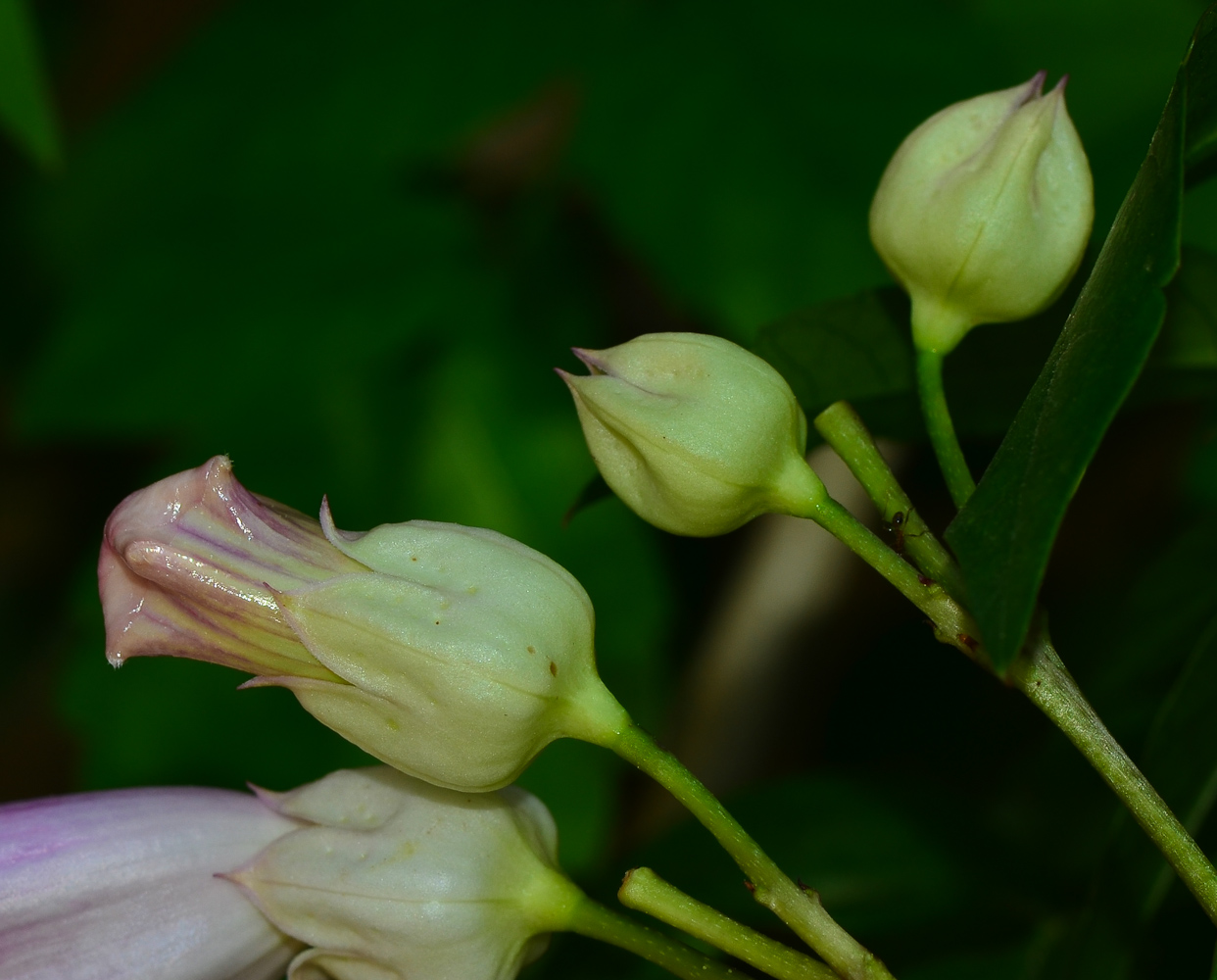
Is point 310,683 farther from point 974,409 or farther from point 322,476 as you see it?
point 322,476

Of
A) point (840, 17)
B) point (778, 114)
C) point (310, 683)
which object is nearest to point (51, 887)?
point (310, 683)

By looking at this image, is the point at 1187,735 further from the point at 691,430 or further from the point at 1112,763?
the point at 691,430

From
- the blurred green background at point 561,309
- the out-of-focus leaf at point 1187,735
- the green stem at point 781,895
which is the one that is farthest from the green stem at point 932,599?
the blurred green background at point 561,309

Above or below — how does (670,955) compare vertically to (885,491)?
below

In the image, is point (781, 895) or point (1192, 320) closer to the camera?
point (781, 895)

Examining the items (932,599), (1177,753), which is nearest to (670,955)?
(932,599)
